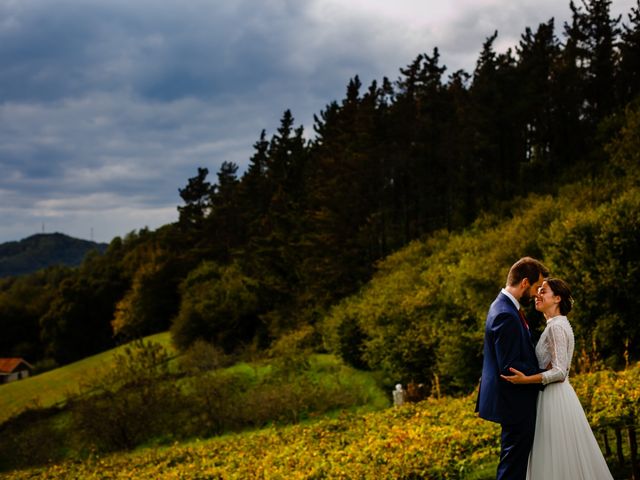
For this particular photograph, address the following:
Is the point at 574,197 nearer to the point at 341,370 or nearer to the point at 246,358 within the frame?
the point at 341,370

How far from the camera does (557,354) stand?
209 inches

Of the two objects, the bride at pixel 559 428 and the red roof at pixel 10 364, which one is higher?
the bride at pixel 559 428

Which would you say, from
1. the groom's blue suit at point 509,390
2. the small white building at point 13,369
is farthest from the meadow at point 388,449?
the small white building at point 13,369

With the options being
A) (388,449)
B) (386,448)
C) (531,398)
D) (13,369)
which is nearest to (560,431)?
(531,398)

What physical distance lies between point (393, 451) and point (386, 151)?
32.4 m

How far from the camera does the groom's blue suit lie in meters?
5.11

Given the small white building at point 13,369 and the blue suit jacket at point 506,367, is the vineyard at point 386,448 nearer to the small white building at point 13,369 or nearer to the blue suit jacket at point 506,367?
the blue suit jacket at point 506,367

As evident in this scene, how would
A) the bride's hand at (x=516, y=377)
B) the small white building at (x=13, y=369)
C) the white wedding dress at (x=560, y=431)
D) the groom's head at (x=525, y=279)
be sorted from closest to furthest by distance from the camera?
the bride's hand at (x=516, y=377) < the white wedding dress at (x=560, y=431) < the groom's head at (x=525, y=279) < the small white building at (x=13, y=369)

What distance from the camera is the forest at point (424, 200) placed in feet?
66.7

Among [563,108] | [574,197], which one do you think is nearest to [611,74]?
[563,108]

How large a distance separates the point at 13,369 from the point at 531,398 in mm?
76340

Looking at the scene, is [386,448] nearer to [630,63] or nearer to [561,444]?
[561,444]

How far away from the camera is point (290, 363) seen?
28781 mm

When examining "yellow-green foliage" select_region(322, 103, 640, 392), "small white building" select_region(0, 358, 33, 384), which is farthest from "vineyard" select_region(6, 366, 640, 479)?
"small white building" select_region(0, 358, 33, 384)
